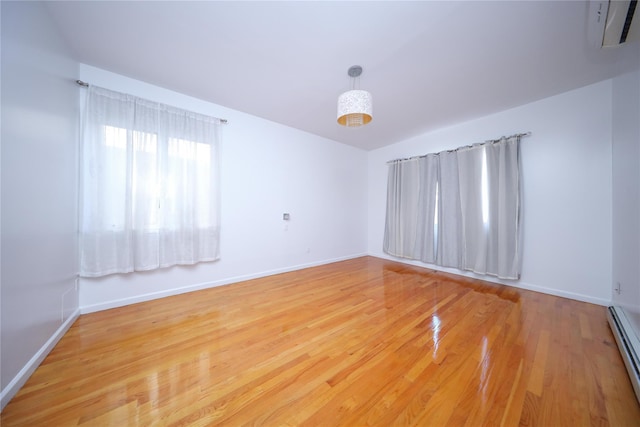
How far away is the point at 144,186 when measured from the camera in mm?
2307

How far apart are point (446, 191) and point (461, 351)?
8.97ft

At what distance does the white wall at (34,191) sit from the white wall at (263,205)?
1.71ft

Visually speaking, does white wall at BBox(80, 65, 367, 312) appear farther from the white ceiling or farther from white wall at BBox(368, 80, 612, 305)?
white wall at BBox(368, 80, 612, 305)

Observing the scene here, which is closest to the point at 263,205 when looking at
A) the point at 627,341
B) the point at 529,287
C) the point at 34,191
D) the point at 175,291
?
the point at 175,291

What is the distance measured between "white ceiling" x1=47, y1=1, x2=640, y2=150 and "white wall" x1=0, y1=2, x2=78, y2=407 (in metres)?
0.43

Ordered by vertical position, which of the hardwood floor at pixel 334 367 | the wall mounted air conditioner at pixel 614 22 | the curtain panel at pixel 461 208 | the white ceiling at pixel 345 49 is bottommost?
the hardwood floor at pixel 334 367

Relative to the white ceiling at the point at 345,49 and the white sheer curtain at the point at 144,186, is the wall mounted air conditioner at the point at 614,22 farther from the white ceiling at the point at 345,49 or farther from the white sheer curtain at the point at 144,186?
the white sheer curtain at the point at 144,186

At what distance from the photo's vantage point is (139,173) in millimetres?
2279

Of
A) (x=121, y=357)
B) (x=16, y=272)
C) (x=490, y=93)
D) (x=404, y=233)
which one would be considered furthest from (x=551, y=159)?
(x=16, y=272)

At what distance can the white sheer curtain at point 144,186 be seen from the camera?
2.07m

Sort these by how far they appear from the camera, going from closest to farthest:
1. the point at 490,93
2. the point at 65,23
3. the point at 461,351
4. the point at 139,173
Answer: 1. the point at 461,351
2. the point at 65,23
3. the point at 139,173
4. the point at 490,93

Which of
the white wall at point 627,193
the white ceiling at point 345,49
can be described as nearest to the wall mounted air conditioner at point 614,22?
the white ceiling at point 345,49

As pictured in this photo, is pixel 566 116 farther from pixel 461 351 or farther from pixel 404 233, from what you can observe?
pixel 461 351

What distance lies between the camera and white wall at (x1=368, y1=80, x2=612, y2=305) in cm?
232
